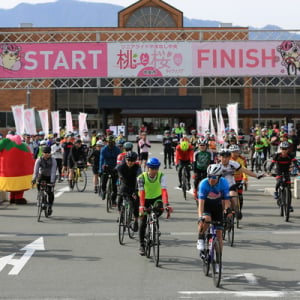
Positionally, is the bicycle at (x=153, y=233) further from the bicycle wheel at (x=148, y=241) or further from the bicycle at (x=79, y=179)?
the bicycle at (x=79, y=179)

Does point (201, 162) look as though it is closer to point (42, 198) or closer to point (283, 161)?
point (283, 161)

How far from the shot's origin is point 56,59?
80.6ft

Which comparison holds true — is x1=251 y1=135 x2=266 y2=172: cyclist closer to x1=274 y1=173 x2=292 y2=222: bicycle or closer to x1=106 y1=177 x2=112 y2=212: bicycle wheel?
x1=106 y1=177 x2=112 y2=212: bicycle wheel

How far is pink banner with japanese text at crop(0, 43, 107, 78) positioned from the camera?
24.5 metres

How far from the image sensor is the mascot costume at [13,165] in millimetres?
17906

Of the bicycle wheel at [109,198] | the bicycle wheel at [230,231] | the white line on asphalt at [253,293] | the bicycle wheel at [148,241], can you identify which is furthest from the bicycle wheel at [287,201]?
the white line on asphalt at [253,293]

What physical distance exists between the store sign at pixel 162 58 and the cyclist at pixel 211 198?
15713mm

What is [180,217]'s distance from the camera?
51.3 ft

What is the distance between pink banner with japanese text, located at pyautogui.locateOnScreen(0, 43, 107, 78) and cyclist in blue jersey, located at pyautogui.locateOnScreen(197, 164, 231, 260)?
636 inches

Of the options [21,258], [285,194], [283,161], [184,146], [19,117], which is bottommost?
[21,258]

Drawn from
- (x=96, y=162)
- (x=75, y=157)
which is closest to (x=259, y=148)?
(x=75, y=157)

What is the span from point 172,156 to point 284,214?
1845cm

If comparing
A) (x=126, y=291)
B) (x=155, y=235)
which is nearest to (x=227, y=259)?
(x=155, y=235)

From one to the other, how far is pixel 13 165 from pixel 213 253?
10600mm
